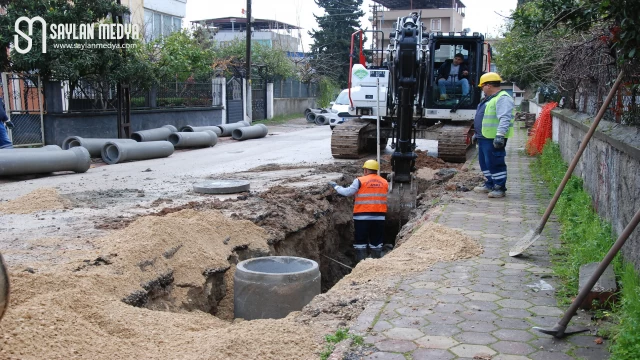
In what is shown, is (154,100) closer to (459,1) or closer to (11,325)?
(11,325)

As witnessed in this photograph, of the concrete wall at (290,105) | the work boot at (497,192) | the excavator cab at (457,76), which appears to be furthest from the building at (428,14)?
the work boot at (497,192)

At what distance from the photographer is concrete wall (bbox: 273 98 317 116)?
121 ft

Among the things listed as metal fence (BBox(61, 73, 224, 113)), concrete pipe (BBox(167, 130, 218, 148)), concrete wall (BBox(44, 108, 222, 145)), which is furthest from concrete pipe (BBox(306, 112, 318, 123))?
concrete pipe (BBox(167, 130, 218, 148))

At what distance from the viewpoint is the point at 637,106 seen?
594cm

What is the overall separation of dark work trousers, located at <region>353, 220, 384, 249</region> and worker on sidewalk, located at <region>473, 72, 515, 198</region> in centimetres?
180

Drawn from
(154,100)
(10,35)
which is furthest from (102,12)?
(154,100)

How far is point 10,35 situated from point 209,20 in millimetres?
46792

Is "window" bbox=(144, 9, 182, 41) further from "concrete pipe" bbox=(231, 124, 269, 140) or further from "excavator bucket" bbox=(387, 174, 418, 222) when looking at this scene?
"excavator bucket" bbox=(387, 174, 418, 222)

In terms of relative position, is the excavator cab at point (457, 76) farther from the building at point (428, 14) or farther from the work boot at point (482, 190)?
the building at point (428, 14)

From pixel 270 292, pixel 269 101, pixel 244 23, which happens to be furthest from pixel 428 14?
pixel 270 292

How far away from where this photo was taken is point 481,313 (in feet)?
15.2

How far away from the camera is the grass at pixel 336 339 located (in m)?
3.94

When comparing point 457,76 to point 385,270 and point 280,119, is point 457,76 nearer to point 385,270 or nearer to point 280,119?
point 385,270

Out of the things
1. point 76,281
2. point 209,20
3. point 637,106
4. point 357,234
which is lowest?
point 357,234
